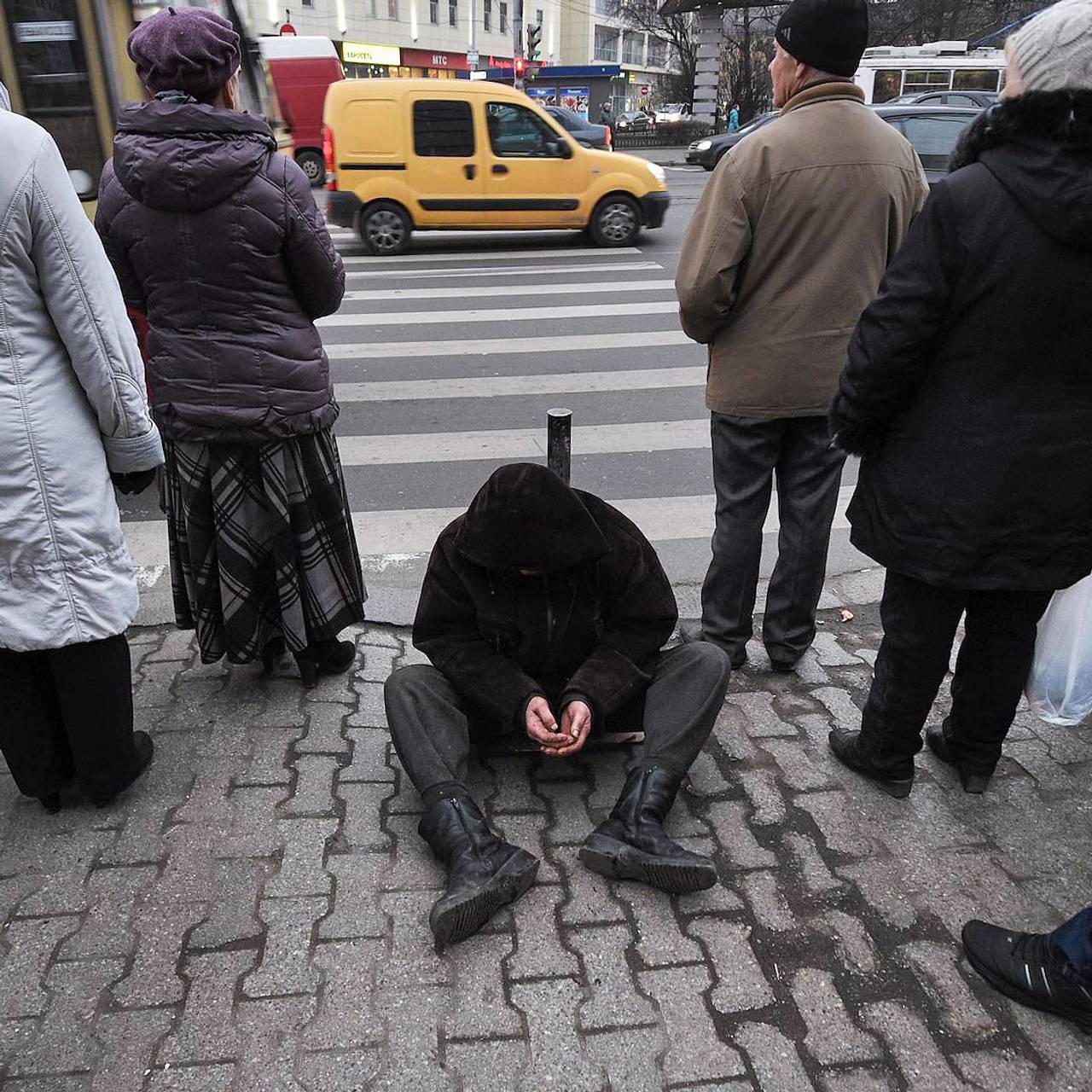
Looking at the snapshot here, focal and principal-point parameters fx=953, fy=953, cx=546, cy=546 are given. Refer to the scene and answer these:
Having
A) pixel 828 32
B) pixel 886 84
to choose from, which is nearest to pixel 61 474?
pixel 828 32

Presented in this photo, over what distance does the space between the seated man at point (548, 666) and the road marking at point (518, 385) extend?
3961 mm

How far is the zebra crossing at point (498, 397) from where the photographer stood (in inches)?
183

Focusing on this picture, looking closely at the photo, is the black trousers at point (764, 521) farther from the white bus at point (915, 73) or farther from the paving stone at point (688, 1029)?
the white bus at point (915, 73)

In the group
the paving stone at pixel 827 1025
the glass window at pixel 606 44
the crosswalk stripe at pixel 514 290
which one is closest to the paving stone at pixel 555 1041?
the paving stone at pixel 827 1025

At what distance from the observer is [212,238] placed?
2.58m

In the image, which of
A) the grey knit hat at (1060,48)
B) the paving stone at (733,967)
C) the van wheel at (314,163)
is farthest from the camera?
the van wheel at (314,163)

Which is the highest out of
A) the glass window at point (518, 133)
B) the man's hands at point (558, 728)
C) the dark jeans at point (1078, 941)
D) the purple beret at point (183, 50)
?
the purple beret at point (183, 50)

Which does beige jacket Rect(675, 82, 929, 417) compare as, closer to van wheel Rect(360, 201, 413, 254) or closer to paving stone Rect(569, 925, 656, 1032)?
paving stone Rect(569, 925, 656, 1032)

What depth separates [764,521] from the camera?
3271 mm

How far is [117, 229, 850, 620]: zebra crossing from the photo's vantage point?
15.3 feet

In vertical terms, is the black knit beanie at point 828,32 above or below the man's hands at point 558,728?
above

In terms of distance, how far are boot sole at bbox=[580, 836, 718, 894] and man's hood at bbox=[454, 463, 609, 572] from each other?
0.72 metres

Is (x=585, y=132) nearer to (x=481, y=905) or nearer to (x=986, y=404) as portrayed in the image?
(x=986, y=404)

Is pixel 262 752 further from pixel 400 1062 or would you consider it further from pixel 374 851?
pixel 400 1062
